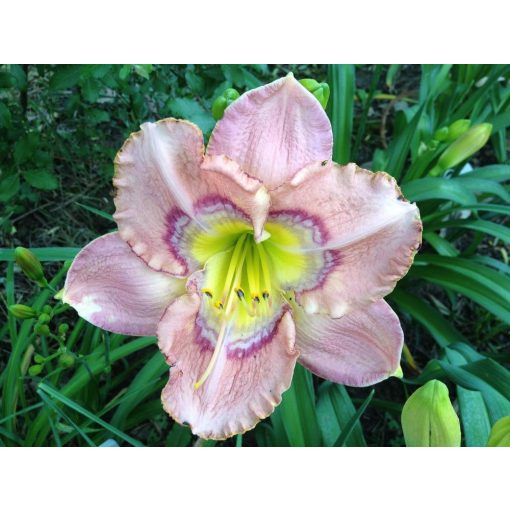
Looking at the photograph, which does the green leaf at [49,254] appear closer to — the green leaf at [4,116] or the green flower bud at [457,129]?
the green leaf at [4,116]

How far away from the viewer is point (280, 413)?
1.25 m

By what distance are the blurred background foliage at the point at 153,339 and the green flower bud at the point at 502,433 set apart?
22cm

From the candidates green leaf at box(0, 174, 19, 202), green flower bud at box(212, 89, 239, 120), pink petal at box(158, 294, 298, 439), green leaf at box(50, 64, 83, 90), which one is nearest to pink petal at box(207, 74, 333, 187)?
green flower bud at box(212, 89, 239, 120)

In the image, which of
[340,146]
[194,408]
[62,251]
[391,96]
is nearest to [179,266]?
[194,408]

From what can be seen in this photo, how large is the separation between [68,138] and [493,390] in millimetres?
1499

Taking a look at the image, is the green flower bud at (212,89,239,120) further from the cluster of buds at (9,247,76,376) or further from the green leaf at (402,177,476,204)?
the green leaf at (402,177,476,204)

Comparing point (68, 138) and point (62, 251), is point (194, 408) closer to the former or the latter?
point (62, 251)

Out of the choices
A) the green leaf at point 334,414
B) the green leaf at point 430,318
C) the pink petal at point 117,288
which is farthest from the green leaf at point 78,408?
the green leaf at point 430,318

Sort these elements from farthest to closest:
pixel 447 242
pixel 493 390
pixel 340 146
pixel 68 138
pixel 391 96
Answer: pixel 391 96, pixel 68 138, pixel 447 242, pixel 340 146, pixel 493 390

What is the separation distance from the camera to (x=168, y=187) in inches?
33.3

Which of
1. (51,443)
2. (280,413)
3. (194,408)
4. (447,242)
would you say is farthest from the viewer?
(447,242)

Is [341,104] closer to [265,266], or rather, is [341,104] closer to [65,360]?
[265,266]

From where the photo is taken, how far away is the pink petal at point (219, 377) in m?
0.87

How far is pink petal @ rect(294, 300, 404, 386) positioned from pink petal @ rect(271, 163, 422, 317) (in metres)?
0.08
